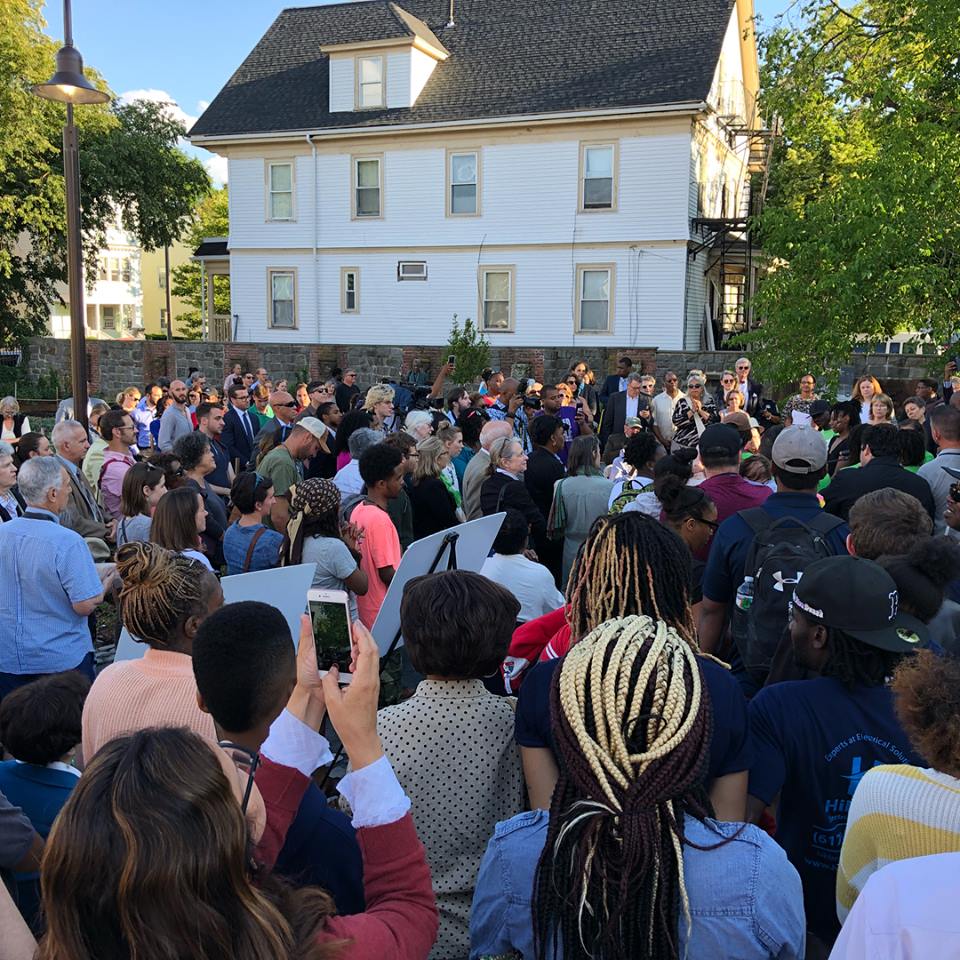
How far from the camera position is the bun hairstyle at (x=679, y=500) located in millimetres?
5207

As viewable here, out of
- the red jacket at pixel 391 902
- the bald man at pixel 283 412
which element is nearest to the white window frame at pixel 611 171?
the bald man at pixel 283 412

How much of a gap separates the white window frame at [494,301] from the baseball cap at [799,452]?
69.7 feet

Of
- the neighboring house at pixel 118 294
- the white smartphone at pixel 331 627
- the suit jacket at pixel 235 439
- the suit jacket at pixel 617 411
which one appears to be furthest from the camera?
the neighboring house at pixel 118 294

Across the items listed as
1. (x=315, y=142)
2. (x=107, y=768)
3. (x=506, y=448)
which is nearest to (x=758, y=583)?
(x=107, y=768)

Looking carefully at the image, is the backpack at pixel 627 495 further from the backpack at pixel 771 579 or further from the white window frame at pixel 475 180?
the white window frame at pixel 475 180

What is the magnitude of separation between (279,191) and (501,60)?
7266 mm

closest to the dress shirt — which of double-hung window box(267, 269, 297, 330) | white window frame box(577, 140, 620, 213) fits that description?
white window frame box(577, 140, 620, 213)

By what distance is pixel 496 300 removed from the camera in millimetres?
25812

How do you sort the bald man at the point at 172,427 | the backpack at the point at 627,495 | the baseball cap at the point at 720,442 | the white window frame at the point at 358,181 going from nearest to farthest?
the baseball cap at the point at 720,442
the backpack at the point at 627,495
the bald man at the point at 172,427
the white window frame at the point at 358,181

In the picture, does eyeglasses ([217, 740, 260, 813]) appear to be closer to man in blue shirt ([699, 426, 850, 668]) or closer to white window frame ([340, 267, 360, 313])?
man in blue shirt ([699, 426, 850, 668])

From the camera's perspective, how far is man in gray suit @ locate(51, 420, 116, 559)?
6.84 metres

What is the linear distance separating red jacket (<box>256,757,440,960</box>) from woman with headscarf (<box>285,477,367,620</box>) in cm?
320

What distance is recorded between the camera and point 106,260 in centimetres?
5525

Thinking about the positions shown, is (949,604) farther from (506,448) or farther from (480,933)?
(506,448)
